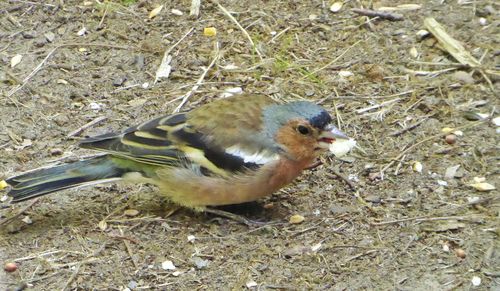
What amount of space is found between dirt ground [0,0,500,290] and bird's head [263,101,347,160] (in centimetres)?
43

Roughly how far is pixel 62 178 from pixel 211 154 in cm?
92

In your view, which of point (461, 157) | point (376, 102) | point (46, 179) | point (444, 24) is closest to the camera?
point (46, 179)

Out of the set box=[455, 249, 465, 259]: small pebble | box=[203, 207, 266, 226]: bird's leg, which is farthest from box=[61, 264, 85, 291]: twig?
box=[455, 249, 465, 259]: small pebble

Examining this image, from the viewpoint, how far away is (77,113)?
6.40 m

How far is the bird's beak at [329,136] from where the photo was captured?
5.38 meters

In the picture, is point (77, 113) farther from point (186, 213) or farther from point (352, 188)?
point (352, 188)

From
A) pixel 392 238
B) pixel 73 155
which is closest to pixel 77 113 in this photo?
pixel 73 155

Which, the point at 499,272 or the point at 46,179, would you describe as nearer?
the point at 499,272

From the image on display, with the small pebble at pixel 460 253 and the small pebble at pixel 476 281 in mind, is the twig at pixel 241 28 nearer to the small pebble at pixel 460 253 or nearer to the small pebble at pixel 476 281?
the small pebble at pixel 460 253

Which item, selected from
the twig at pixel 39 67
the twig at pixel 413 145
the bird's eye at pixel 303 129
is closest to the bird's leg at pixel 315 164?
the twig at pixel 413 145

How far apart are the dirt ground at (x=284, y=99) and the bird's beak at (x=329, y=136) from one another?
17.1 inches

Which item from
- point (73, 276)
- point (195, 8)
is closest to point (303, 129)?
point (73, 276)

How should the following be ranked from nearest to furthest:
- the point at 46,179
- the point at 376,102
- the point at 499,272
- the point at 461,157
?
1. the point at 499,272
2. the point at 46,179
3. the point at 461,157
4. the point at 376,102

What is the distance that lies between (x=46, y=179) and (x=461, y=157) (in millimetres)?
2632
